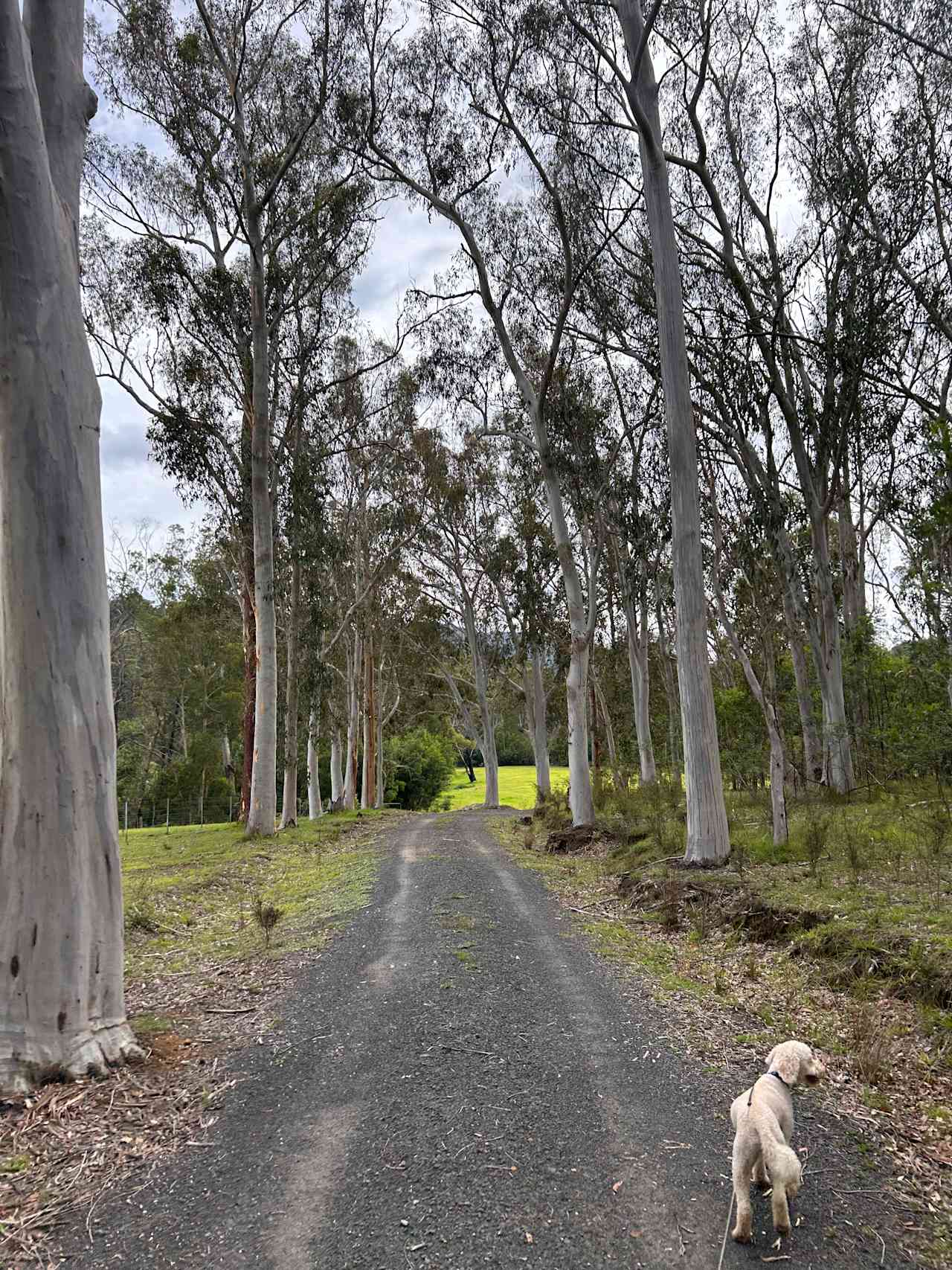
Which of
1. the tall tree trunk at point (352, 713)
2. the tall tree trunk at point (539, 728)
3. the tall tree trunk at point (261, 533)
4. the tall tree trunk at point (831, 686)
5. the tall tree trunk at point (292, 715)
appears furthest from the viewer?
the tall tree trunk at point (539, 728)

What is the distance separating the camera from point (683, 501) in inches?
380

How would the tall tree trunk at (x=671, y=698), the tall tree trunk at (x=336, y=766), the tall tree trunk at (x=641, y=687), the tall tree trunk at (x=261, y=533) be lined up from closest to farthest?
the tall tree trunk at (x=261, y=533) → the tall tree trunk at (x=641, y=687) → the tall tree trunk at (x=671, y=698) → the tall tree trunk at (x=336, y=766)

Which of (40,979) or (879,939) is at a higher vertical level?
(40,979)

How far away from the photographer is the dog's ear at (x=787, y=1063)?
8.81ft

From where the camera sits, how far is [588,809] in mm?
14180

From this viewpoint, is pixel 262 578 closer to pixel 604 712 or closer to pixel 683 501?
pixel 683 501

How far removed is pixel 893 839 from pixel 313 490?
14.3m

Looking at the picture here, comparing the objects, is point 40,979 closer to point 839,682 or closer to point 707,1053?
point 707,1053

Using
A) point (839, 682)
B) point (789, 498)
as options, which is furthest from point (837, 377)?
point (839, 682)

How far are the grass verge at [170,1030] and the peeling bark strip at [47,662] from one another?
0.28m

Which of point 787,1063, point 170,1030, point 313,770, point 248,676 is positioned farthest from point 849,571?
point 170,1030

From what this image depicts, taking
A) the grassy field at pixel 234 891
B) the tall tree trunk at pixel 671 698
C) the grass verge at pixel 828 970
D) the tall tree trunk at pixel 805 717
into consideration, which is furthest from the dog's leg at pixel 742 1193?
the tall tree trunk at pixel 671 698

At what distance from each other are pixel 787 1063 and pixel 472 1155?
1.27 metres

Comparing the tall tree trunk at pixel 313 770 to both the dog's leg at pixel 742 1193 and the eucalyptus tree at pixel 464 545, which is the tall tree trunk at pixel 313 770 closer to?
the eucalyptus tree at pixel 464 545
